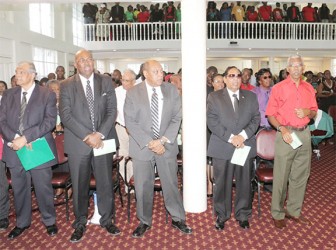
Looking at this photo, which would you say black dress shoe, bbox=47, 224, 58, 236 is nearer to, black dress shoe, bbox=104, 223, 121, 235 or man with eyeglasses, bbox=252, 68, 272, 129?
black dress shoe, bbox=104, 223, 121, 235

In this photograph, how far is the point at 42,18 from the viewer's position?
11.6 m

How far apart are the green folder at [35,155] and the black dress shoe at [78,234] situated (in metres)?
0.77

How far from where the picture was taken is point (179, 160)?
4.88 metres

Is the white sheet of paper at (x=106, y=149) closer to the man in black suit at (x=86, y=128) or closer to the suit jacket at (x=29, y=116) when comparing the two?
the man in black suit at (x=86, y=128)

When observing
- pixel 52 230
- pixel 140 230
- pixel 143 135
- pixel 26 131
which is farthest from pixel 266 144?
A: pixel 26 131

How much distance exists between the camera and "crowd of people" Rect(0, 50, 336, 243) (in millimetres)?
3709

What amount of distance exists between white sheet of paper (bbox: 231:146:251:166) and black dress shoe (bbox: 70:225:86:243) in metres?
1.69

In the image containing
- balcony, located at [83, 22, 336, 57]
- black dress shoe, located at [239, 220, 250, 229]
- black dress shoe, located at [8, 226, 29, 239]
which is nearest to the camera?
black dress shoe, located at [8, 226, 29, 239]

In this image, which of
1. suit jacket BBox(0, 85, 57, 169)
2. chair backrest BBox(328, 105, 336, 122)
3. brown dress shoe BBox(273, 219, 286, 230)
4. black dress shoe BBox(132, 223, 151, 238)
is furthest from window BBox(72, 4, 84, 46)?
brown dress shoe BBox(273, 219, 286, 230)

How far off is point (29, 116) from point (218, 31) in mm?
12240

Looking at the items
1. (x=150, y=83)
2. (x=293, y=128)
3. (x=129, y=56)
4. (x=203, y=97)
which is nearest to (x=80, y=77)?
(x=150, y=83)

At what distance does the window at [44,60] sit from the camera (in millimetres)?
11055

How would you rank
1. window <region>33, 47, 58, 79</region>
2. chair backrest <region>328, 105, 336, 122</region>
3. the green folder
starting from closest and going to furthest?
the green folder
chair backrest <region>328, 105, 336, 122</region>
window <region>33, 47, 58, 79</region>

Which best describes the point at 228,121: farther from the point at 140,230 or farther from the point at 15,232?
→ the point at 15,232
